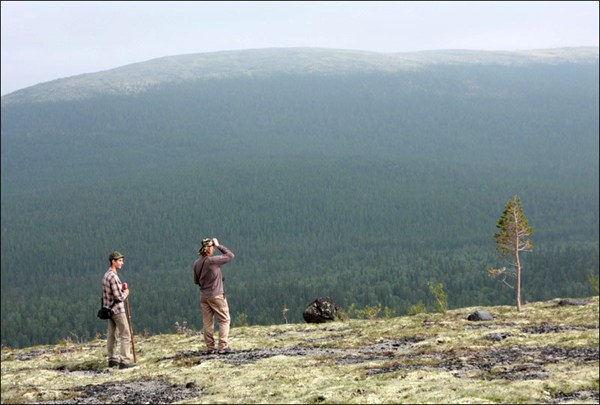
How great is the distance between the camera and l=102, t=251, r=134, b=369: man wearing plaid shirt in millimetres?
21531

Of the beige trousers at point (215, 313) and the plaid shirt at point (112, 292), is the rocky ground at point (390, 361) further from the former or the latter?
the plaid shirt at point (112, 292)

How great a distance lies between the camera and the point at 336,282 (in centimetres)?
19688

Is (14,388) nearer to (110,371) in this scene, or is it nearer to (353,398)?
(110,371)

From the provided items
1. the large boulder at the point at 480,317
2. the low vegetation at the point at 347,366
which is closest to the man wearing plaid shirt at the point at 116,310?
the low vegetation at the point at 347,366

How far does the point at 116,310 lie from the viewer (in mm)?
21703

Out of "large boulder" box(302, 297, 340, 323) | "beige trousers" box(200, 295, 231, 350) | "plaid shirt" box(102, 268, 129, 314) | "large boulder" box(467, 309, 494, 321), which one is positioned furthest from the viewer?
"large boulder" box(302, 297, 340, 323)

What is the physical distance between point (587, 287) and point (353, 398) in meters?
155

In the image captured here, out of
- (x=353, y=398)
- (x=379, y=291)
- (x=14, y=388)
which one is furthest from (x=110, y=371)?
(x=379, y=291)

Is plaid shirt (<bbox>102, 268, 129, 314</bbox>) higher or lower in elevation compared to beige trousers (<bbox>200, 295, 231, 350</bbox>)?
higher

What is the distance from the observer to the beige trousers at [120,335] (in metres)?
21.7

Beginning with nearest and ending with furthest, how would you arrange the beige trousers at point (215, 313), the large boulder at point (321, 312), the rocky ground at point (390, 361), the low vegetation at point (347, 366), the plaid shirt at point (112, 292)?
the low vegetation at point (347, 366)
the rocky ground at point (390, 361)
the plaid shirt at point (112, 292)
the beige trousers at point (215, 313)
the large boulder at point (321, 312)

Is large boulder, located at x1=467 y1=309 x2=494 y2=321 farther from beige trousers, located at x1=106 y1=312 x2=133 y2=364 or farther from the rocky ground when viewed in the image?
beige trousers, located at x1=106 y1=312 x2=133 y2=364

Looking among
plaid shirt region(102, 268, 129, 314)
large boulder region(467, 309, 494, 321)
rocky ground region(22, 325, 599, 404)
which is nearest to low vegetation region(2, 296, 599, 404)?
rocky ground region(22, 325, 599, 404)

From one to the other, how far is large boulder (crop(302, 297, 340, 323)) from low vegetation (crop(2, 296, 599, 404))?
7.20 ft
